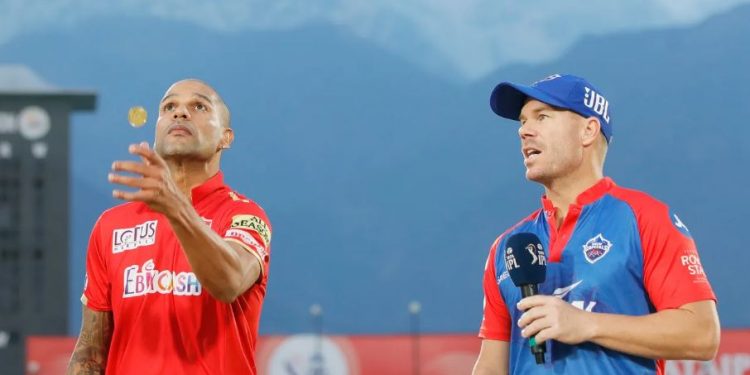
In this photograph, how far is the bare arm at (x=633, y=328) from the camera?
2.64 meters

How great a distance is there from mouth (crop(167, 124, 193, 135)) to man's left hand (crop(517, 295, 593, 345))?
3.76ft

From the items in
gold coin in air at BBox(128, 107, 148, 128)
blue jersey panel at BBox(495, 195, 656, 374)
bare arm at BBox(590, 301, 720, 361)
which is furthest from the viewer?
gold coin in air at BBox(128, 107, 148, 128)

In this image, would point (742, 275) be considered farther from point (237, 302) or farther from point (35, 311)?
point (237, 302)

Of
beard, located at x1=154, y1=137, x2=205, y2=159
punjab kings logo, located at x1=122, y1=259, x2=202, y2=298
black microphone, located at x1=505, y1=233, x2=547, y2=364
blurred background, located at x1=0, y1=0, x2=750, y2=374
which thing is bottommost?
black microphone, located at x1=505, y1=233, x2=547, y2=364

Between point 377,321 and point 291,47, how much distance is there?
30.8 ft

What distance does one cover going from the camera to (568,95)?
A: 3.01 metres

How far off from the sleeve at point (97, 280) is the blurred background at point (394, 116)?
28642mm

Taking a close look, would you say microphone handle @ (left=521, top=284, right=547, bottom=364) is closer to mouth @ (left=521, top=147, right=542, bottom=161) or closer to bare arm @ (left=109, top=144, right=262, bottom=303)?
mouth @ (left=521, top=147, right=542, bottom=161)

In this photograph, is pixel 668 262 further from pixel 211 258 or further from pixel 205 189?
pixel 205 189

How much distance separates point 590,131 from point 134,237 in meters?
1.30

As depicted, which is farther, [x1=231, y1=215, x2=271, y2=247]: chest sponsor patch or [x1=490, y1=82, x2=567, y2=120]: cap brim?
[x1=231, y1=215, x2=271, y2=247]: chest sponsor patch

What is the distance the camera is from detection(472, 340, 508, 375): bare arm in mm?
3135

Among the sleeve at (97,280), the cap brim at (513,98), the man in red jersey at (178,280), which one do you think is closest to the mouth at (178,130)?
the man in red jersey at (178,280)

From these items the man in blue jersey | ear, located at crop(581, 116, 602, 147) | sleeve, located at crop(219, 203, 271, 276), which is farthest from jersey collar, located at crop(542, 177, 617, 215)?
sleeve, located at crop(219, 203, 271, 276)
